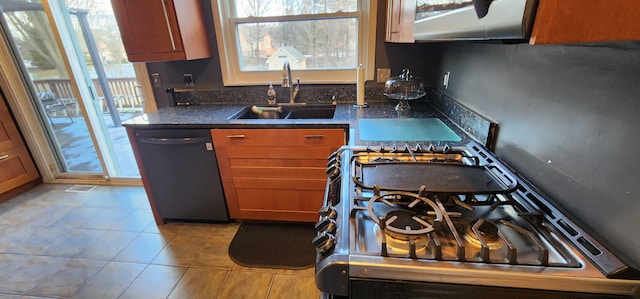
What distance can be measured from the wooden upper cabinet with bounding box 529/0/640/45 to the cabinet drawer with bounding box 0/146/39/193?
4023 millimetres

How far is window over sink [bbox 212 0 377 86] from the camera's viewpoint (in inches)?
85.0

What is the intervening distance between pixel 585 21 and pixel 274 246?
191 cm

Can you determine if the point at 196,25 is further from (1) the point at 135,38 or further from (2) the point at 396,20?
(2) the point at 396,20

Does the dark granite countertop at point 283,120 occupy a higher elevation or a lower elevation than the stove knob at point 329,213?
higher

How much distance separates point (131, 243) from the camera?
207 centimetres

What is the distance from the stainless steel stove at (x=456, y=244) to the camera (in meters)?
0.58

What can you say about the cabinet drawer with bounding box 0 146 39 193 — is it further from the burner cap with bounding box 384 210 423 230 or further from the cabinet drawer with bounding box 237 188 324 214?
the burner cap with bounding box 384 210 423 230

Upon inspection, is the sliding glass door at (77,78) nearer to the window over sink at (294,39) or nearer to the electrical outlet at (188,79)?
the electrical outlet at (188,79)

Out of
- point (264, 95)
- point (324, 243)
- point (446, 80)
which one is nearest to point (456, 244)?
point (324, 243)

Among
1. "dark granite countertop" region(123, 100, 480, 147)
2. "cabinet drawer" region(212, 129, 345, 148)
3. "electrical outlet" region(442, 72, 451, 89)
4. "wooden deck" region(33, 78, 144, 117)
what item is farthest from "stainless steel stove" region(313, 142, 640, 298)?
"wooden deck" region(33, 78, 144, 117)

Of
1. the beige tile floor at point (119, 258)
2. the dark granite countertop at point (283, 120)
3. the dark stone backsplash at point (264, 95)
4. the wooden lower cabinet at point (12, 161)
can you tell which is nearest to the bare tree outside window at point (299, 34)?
the dark stone backsplash at point (264, 95)

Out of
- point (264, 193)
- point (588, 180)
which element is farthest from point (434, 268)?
point (264, 193)

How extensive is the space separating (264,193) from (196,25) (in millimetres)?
1324

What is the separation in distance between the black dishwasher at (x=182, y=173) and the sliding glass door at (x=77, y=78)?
0.78m
